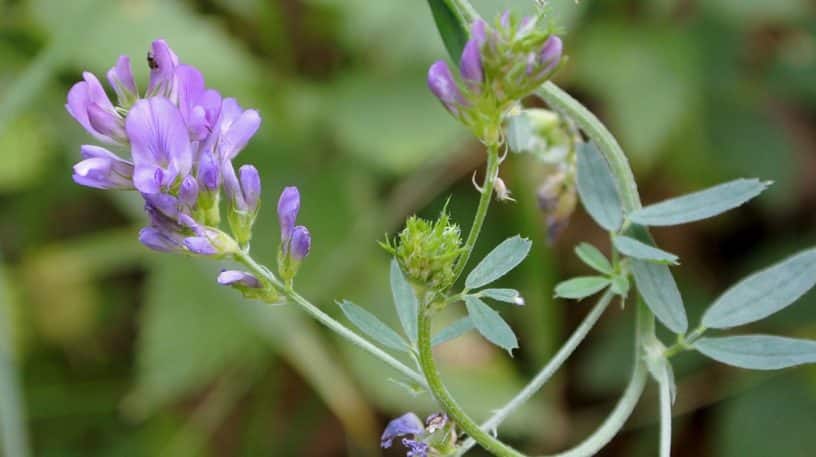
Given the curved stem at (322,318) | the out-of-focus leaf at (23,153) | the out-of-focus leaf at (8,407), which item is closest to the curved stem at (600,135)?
the curved stem at (322,318)

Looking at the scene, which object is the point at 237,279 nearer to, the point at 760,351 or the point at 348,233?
the point at 760,351

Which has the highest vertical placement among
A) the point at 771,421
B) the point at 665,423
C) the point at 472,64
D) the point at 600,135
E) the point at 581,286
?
the point at 472,64

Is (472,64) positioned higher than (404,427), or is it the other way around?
(472,64)

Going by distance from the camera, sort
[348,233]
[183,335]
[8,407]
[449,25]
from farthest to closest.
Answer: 1. [348,233]
2. [183,335]
3. [8,407]
4. [449,25]

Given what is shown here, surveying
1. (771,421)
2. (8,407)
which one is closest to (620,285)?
(8,407)

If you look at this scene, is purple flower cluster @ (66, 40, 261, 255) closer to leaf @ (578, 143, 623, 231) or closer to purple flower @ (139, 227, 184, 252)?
purple flower @ (139, 227, 184, 252)

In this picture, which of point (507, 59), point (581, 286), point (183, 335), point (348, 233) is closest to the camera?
point (507, 59)

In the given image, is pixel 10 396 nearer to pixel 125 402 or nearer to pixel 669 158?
pixel 125 402
